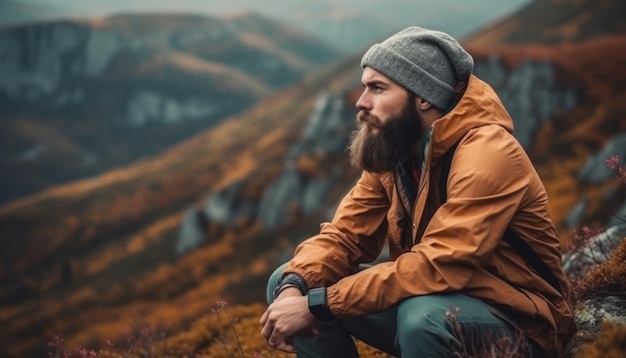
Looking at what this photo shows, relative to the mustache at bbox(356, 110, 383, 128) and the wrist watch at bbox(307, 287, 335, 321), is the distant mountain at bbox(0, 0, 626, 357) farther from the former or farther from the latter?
the wrist watch at bbox(307, 287, 335, 321)

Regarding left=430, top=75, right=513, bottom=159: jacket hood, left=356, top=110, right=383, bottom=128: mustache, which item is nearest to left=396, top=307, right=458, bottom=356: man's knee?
left=430, top=75, right=513, bottom=159: jacket hood

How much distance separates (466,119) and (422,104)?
1.68 feet

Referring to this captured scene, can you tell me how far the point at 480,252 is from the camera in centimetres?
255

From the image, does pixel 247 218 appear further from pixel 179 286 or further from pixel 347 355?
pixel 347 355

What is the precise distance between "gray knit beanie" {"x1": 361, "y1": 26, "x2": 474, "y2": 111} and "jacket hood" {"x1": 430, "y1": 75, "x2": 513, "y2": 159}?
358mm

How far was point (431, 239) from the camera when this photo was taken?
271cm

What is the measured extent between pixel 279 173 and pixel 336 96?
1006 centimetres

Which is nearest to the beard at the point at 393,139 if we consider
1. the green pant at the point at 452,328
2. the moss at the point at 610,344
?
the green pant at the point at 452,328

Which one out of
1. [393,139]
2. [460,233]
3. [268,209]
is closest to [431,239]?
[460,233]

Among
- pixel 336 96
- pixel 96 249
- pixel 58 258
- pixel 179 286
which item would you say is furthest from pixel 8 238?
pixel 336 96

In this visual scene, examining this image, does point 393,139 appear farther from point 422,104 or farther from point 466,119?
point 466,119

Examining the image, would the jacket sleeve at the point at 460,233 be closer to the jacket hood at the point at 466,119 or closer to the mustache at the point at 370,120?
the jacket hood at the point at 466,119

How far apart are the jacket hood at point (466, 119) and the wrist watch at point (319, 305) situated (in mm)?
1154

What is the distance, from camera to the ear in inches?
133
